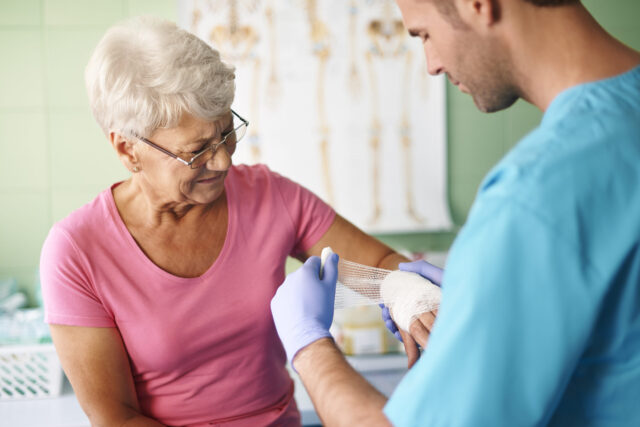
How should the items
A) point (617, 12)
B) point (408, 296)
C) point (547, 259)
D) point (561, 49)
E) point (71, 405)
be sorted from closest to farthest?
point (547, 259) → point (561, 49) → point (408, 296) → point (71, 405) → point (617, 12)

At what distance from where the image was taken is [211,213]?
1419 mm

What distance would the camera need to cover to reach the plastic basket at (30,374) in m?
1.87

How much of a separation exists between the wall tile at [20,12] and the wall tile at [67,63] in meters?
0.07

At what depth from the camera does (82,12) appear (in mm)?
2238

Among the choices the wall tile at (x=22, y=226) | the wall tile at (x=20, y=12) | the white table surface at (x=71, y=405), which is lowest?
the white table surface at (x=71, y=405)

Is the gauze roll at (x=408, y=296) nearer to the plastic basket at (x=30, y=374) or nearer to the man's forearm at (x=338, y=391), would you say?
the man's forearm at (x=338, y=391)

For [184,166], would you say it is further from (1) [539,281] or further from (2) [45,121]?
(2) [45,121]

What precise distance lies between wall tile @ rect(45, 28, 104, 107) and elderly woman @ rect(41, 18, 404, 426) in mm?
1007

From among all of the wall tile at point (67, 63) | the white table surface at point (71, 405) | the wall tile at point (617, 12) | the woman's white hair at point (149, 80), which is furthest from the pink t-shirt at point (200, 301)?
the wall tile at point (617, 12)

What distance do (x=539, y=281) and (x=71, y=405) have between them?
167 centimetres

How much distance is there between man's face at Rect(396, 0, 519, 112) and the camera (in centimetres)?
73

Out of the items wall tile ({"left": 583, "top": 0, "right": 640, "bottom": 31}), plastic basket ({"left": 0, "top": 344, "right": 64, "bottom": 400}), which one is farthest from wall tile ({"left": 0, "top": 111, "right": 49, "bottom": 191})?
wall tile ({"left": 583, "top": 0, "right": 640, "bottom": 31})

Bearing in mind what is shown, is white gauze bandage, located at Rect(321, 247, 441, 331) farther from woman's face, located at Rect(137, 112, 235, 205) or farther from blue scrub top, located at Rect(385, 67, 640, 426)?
blue scrub top, located at Rect(385, 67, 640, 426)

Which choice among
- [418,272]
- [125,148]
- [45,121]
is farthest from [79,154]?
[418,272]
